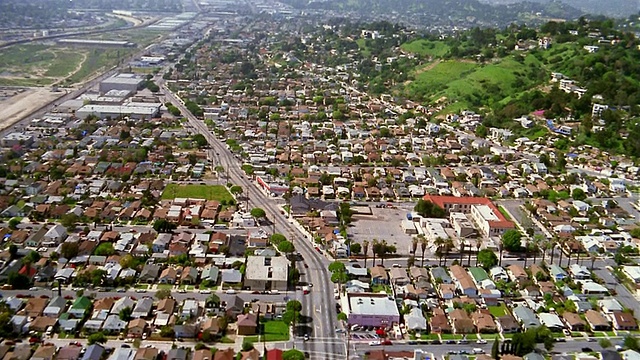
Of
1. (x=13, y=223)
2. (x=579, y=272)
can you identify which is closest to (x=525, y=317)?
(x=579, y=272)

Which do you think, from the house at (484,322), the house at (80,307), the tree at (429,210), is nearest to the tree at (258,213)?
the tree at (429,210)

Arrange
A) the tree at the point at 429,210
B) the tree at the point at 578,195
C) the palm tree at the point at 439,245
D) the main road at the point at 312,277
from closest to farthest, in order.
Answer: the main road at the point at 312,277 < the palm tree at the point at 439,245 < the tree at the point at 429,210 < the tree at the point at 578,195

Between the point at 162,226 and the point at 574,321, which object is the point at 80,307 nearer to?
the point at 162,226

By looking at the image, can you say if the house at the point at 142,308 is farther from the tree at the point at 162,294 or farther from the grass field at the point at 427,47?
the grass field at the point at 427,47

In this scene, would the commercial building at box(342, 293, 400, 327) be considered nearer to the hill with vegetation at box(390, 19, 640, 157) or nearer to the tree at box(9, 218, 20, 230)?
the tree at box(9, 218, 20, 230)

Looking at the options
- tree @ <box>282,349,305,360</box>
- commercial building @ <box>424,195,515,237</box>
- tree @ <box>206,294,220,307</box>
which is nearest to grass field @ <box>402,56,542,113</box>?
commercial building @ <box>424,195,515,237</box>

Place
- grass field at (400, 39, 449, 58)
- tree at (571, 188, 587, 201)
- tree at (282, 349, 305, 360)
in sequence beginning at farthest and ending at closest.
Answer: grass field at (400, 39, 449, 58)
tree at (571, 188, 587, 201)
tree at (282, 349, 305, 360)

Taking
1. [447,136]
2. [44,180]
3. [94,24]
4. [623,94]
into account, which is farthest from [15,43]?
[623,94]
